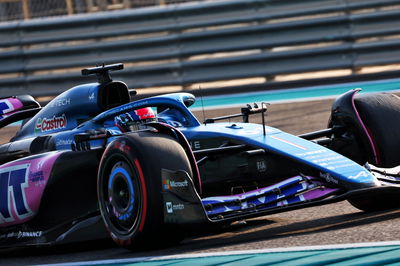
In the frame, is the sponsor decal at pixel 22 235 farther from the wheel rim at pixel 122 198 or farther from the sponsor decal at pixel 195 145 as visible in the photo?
the sponsor decal at pixel 195 145

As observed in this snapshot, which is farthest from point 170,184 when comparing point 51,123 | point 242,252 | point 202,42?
point 202,42

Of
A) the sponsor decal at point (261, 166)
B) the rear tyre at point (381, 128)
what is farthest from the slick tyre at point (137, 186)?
the rear tyre at point (381, 128)

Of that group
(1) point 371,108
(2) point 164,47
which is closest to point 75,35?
(2) point 164,47

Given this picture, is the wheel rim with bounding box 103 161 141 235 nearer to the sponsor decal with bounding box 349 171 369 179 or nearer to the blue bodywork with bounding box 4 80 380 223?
the blue bodywork with bounding box 4 80 380 223

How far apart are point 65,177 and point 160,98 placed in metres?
0.95

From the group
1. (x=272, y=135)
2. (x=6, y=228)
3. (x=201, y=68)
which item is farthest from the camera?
(x=201, y=68)

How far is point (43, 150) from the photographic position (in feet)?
23.7

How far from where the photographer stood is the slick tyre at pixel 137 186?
224 inches

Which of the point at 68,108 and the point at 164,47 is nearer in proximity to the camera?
the point at 68,108

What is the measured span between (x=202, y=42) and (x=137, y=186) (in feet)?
31.1

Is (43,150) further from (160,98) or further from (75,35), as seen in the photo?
(75,35)

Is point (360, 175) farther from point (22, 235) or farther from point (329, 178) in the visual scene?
point (22, 235)

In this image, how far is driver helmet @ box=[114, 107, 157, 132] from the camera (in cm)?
709

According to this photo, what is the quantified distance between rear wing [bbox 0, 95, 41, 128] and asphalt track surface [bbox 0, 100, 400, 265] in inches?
58.8
